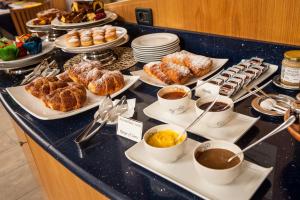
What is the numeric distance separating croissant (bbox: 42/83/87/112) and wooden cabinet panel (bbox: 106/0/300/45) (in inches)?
19.7

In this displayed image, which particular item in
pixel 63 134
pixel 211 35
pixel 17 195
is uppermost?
pixel 211 35

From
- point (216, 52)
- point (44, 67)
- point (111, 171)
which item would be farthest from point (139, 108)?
point (44, 67)

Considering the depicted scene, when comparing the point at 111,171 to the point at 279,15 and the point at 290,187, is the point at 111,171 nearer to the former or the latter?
the point at 290,187

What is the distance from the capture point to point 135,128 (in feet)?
2.31

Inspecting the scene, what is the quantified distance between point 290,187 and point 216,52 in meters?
0.63

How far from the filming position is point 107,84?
897 millimetres

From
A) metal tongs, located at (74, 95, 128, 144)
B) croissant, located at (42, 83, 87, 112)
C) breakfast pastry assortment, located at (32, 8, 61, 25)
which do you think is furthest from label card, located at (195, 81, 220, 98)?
breakfast pastry assortment, located at (32, 8, 61, 25)

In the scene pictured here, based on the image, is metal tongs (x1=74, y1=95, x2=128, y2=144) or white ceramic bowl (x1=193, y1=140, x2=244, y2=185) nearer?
white ceramic bowl (x1=193, y1=140, x2=244, y2=185)

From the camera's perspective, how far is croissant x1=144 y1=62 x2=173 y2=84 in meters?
0.92

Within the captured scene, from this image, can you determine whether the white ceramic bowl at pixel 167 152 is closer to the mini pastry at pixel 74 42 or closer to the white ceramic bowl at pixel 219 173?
the white ceramic bowl at pixel 219 173

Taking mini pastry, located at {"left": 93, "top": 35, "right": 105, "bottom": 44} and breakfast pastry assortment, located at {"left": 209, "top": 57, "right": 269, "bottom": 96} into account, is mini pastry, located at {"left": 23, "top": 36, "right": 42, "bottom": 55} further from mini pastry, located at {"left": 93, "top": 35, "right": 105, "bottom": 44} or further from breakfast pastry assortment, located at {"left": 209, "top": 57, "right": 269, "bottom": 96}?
breakfast pastry assortment, located at {"left": 209, "top": 57, "right": 269, "bottom": 96}

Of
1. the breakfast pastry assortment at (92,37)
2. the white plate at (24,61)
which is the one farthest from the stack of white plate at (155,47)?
the white plate at (24,61)

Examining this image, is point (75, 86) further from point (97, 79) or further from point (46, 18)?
point (46, 18)

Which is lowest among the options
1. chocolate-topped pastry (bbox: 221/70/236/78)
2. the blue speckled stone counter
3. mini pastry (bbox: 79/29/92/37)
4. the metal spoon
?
the blue speckled stone counter
